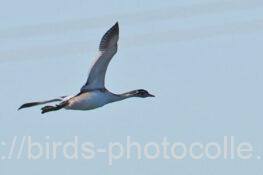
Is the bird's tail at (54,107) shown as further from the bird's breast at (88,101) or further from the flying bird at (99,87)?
the bird's breast at (88,101)

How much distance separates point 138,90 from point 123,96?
3.04ft

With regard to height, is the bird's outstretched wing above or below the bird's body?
above

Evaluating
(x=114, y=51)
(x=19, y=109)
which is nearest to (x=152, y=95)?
(x=114, y=51)

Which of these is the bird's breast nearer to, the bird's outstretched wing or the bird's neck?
the bird's neck

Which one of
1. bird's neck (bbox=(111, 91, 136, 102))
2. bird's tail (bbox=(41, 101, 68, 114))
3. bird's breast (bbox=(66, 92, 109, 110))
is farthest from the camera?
bird's neck (bbox=(111, 91, 136, 102))

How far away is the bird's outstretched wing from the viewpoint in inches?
949

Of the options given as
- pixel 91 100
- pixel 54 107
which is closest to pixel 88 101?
pixel 91 100

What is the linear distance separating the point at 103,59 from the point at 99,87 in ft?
2.34

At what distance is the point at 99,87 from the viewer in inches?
952

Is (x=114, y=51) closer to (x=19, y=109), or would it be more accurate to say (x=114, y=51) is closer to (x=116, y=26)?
(x=116, y=26)

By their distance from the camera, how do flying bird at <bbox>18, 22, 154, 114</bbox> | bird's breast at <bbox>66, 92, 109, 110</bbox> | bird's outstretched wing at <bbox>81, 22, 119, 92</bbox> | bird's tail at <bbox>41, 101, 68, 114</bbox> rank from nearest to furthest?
bird's tail at <bbox>41, 101, 68, 114</bbox> < bird's breast at <bbox>66, 92, 109, 110</bbox> < flying bird at <bbox>18, 22, 154, 114</bbox> < bird's outstretched wing at <bbox>81, 22, 119, 92</bbox>

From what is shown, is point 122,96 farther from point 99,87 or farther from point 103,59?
point 103,59

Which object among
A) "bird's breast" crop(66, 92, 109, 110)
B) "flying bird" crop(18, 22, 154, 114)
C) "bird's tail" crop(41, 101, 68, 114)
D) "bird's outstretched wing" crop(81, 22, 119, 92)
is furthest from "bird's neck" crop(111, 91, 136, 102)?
"bird's tail" crop(41, 101, 68, 114)

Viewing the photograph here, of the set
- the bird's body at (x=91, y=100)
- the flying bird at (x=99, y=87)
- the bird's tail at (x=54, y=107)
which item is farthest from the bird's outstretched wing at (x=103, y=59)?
the bird's tail at (x=54, y=107)
